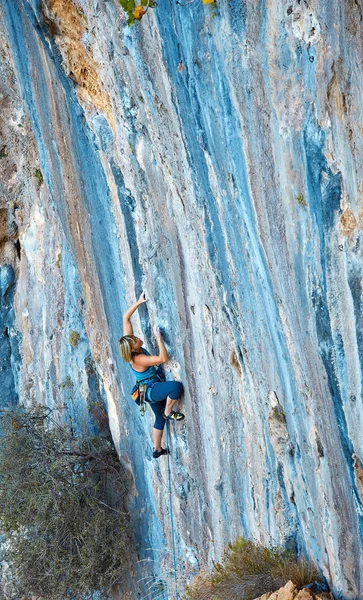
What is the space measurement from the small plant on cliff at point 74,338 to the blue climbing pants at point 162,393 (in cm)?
256

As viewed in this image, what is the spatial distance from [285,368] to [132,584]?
17.3 feet

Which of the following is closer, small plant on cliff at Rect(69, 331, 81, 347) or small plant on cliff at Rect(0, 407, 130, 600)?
small plant on cliff at Rect(0, 407, 130, 600)

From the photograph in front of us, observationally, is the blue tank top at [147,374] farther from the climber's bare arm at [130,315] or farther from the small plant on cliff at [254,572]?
the small plant on cliff at [254,572]

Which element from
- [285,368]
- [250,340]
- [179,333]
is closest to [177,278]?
[179,333]

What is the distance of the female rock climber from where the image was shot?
6.88 metres

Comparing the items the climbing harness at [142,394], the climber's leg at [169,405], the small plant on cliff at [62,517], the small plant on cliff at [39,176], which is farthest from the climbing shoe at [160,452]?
the small plant on cliff at [39,176]

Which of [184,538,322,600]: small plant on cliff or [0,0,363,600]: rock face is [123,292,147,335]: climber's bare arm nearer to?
[0,0,363,600]: rock face

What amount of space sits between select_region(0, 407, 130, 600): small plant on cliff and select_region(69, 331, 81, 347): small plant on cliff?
4.09 ft

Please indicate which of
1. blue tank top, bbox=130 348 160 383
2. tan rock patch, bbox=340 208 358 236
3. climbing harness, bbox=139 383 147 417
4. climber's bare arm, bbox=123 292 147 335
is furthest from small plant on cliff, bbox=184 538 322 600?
tan rock patch, bbox=340 208 358 236

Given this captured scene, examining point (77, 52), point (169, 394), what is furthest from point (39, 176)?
point (169, 394)

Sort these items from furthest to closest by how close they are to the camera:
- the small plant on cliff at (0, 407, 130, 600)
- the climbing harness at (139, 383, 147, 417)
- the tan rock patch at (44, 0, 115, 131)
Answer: the small plant on cliff at (0, 407, 130, 600) → the climbing harness at (139, 383, 147, 417) → the tan rock patch at (44, 0, 115, 131)

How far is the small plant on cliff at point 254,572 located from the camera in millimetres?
5559

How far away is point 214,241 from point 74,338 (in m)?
4.45

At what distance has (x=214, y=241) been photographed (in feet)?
18.3
